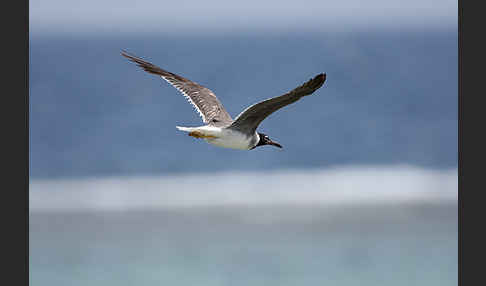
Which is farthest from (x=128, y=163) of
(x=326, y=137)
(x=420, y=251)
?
(x=420, y=251)

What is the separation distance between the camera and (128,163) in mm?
15461

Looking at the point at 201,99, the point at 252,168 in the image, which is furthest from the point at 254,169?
the point at 201,99

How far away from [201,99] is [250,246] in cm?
357

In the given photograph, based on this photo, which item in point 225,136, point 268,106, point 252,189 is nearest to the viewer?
point 268,106

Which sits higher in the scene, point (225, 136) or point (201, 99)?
point (201, 99)

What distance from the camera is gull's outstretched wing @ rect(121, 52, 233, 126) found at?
22.9 ft

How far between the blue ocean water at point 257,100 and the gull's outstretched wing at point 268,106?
859 centimetres

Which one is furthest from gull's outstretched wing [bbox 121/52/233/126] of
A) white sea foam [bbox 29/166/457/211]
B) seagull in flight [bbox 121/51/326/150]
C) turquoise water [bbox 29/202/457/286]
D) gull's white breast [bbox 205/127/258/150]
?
white sea foam [bbox 29/166/457/211]

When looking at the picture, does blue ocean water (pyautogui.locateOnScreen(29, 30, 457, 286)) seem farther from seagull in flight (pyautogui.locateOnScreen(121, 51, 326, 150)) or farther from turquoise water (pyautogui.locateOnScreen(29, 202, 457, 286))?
seagull in flight (pyautogui.locateOnScreen(121, 51, 326, 150))

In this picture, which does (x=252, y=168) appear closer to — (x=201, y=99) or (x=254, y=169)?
(x=254, y=169)

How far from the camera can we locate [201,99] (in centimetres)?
735

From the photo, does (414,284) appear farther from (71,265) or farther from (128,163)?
(128,163)

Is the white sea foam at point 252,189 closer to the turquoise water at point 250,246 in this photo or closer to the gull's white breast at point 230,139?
the turquoise water at point 250,246

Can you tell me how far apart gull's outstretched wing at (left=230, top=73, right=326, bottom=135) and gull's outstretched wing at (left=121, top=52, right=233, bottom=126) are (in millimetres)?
517
